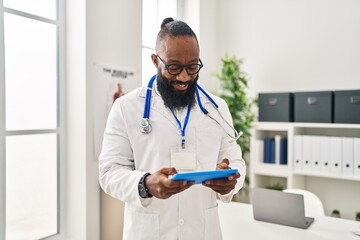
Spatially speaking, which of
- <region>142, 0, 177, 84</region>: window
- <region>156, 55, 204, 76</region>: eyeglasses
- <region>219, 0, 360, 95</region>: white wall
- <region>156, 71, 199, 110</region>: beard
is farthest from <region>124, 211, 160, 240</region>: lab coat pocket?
<region>219, 0, 360, 95</region>: white wall

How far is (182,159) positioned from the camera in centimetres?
Answer: 130

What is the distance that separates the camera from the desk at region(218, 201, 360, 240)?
1805 millimetres

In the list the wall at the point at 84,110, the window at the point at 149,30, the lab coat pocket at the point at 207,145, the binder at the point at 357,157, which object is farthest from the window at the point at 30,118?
the binder at the point at 357,157

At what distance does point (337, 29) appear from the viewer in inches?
133

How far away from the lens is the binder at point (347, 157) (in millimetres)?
2990

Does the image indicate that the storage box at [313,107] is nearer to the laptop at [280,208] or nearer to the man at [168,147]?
the laptop at [280,208]

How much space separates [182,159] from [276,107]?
7.54ft

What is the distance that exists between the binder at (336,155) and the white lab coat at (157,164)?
6.71 ft

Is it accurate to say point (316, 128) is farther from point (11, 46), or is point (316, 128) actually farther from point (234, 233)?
point (11, 46)

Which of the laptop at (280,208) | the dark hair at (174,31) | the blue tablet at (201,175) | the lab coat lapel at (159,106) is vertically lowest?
the laptop at (280,208)

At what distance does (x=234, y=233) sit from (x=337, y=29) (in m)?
2.48

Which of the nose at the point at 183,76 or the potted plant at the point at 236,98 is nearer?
the nose at the point at 183,76

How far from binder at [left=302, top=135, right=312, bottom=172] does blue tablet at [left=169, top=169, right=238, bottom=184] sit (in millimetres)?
2339

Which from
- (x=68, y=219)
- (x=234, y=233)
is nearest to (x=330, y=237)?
(x=234, y=233)
